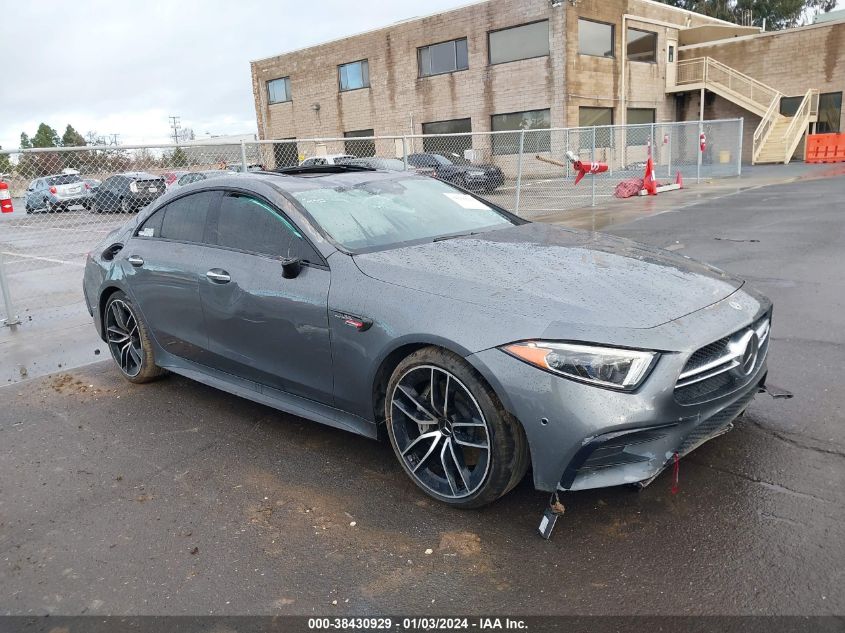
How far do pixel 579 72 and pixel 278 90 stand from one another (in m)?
19.2

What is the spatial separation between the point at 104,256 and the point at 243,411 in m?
1.89

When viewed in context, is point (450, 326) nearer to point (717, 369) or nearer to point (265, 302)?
point (717, 369)

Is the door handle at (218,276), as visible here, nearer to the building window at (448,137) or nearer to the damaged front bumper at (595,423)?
the damaged front bumper at (595,423)

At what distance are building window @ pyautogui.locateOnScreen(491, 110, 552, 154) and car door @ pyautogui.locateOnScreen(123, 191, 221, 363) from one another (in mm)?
18970

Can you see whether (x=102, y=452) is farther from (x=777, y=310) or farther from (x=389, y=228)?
(x=777, y=310)

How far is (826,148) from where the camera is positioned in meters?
28.4

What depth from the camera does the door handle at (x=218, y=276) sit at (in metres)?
4.12

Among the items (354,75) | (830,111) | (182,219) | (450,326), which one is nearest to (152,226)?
(182,219)

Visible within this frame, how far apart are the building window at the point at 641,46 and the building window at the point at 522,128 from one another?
18.3 feet

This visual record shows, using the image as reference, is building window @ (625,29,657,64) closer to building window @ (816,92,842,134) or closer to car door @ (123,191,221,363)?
building window @ (816,92,842,134)

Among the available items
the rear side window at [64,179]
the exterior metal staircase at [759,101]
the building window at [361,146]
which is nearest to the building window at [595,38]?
the exterior metal staircase at [759,101]

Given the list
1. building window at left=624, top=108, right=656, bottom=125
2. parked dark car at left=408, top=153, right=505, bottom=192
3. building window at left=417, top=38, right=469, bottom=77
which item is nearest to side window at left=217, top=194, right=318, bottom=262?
parked dark car at left=408, top=153, right=505, bottom=192

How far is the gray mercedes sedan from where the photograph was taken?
2.77m

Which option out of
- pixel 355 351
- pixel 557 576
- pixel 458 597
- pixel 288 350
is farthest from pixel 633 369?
pixel 288 350
